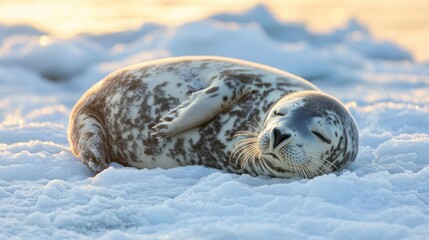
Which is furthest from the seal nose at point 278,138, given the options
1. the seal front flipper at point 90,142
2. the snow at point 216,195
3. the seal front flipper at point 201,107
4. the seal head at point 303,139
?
the seal front flipper at point 90,142

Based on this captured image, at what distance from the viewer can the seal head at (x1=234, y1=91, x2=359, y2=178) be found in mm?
4164

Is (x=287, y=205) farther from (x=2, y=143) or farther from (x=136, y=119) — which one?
(x=2, y=143)

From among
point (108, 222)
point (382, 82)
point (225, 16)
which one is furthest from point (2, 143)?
point (225, 16)

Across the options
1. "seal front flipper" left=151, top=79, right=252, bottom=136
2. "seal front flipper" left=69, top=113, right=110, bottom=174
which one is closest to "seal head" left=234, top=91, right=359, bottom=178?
"seal front flipper" left=151, top=79, right=252, bottom=136

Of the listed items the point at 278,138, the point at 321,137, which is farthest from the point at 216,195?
the point at 321,137

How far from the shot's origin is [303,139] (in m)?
4.20

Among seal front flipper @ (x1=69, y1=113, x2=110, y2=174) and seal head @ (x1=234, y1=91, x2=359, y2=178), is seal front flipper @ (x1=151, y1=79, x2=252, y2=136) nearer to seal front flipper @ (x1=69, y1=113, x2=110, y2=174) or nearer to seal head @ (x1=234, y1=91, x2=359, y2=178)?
seal head @ (x1=234, y1=91, x2=359, y2=178)

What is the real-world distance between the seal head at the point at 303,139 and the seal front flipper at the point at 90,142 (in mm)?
833

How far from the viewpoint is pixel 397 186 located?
12.9 ft

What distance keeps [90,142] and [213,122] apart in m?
0.78

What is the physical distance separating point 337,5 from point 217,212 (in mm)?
17964

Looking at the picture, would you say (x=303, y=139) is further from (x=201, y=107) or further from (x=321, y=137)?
(x=201, y=107)

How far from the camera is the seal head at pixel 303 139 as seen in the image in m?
4.16

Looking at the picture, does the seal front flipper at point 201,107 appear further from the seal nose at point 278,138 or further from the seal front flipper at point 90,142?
the seal nose at point 278,138
